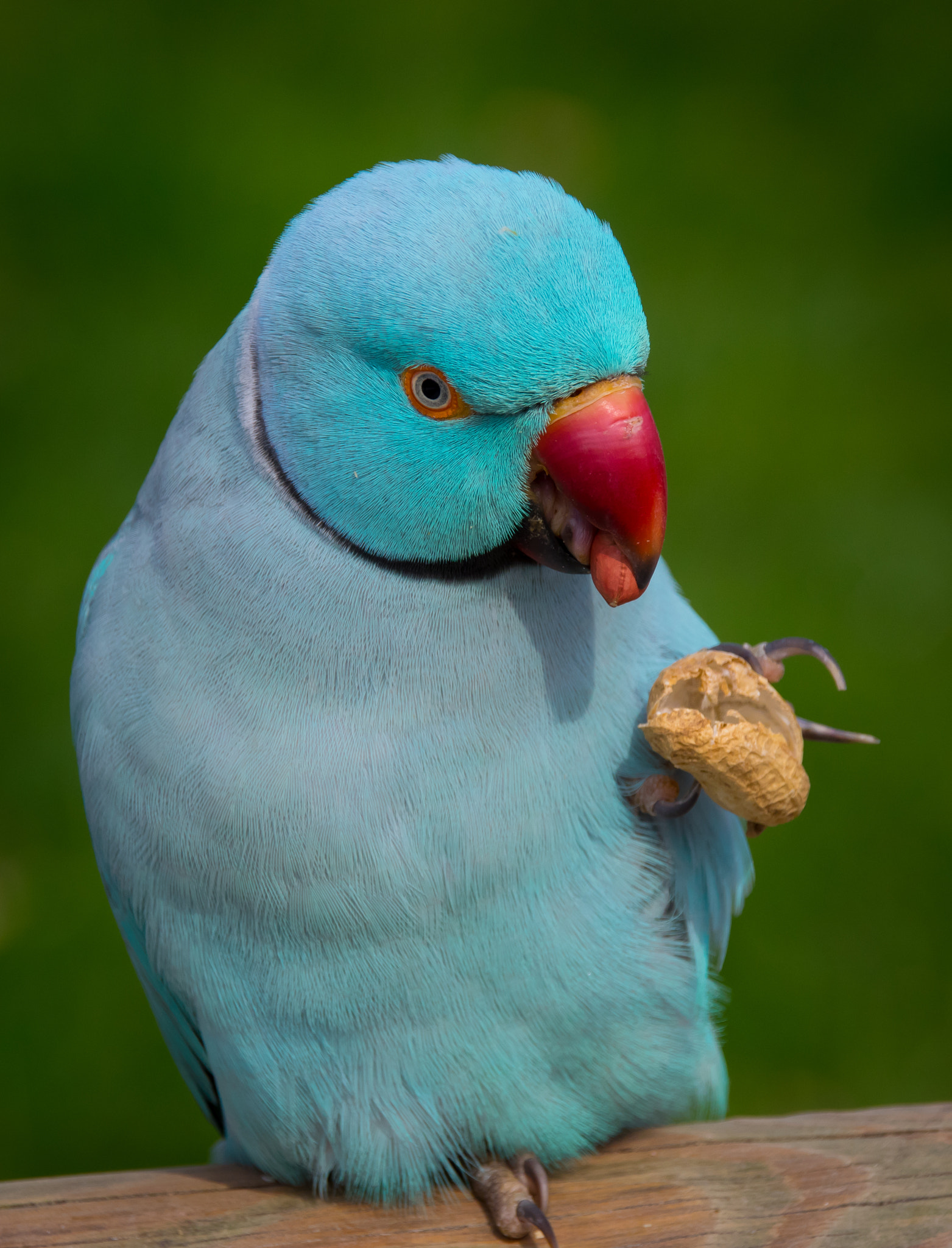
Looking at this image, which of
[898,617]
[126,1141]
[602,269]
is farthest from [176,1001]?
[898,617]

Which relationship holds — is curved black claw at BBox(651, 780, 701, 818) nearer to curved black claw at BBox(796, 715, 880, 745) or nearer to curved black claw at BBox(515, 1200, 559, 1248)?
curved black claw at BBox(796, 715, 880, 745)

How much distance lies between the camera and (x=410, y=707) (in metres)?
1.17

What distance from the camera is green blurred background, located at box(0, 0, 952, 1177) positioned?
2.51 m

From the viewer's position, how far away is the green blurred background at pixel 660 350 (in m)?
2.51

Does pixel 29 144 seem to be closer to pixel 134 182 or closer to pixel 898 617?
pixel 134 182

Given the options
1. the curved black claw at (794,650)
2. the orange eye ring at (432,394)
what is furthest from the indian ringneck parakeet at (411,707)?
the curved black claw at (794,650)

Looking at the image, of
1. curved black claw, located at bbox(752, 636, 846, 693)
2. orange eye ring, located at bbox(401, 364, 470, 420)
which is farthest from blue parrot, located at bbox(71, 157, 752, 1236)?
curved black claw, located at bbox(752, 636, 846, 693)

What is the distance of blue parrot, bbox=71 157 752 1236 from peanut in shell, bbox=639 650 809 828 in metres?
0.09

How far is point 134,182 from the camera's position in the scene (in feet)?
10.6

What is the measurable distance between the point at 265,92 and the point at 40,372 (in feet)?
3.16

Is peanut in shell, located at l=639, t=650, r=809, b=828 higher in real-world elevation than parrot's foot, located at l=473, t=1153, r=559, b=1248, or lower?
higher

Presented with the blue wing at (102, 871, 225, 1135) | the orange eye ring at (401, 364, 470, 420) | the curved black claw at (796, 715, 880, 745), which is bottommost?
the blue wing at (102, 871, 225, 1135)

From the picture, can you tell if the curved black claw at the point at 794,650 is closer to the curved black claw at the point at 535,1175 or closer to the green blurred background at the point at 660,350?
the curved black claw at the point at 535,1175

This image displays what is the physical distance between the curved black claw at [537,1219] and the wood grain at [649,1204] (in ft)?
Answer: 0.09
